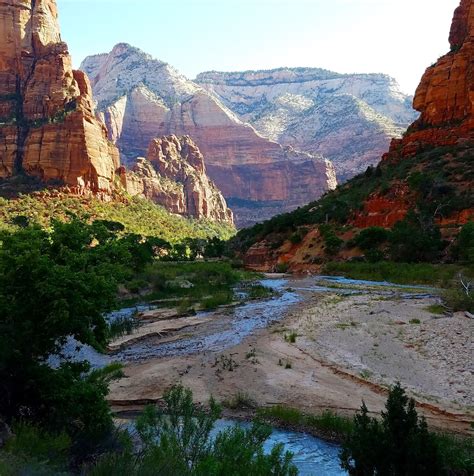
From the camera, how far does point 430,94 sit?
234ft

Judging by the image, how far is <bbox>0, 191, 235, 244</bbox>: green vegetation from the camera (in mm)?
74012

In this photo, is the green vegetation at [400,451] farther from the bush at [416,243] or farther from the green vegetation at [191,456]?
the bush at [416,243]

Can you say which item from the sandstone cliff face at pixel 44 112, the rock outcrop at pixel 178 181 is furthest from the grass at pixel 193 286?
the rock outcrop at pixel 178 181

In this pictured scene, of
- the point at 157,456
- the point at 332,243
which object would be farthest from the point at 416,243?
the point at 157,456

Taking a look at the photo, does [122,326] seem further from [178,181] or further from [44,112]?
[178,181]

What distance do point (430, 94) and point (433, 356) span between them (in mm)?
65322

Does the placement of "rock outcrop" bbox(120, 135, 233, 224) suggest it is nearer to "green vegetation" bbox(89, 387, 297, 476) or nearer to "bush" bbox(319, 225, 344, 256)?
"bush" bbox(319, 225, 344, 256)

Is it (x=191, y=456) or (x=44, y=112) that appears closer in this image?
(x=191, y=456)

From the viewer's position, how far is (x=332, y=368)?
1495 centimetres

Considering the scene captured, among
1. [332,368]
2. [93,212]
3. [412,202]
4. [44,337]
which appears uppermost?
[412,202]

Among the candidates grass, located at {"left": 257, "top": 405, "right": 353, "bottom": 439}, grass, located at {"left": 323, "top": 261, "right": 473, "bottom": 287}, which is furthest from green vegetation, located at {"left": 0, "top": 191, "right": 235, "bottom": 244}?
grass, located at {"left": 257, "top": 405, "right": 353, "bottom": 439}

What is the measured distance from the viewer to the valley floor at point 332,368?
12.2 m

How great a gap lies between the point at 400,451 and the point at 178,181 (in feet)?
564

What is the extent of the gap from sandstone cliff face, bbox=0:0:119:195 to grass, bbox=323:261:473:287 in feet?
209
